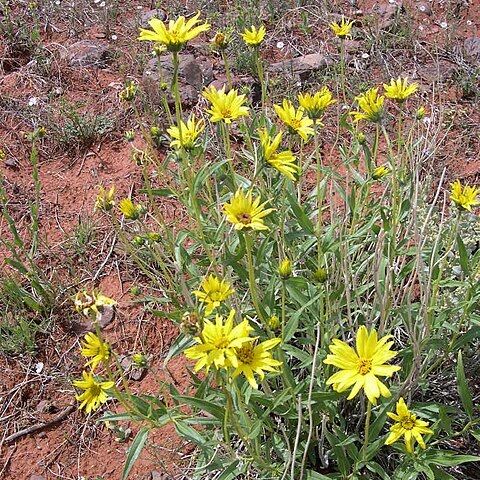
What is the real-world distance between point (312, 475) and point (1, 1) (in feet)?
14.0

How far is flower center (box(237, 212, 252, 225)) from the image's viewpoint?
1610mm

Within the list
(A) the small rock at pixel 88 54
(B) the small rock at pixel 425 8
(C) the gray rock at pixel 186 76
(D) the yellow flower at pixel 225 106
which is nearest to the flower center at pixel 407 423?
(D) the yellow flower at pixel 225 106

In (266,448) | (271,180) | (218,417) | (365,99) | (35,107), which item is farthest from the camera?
(35,107)

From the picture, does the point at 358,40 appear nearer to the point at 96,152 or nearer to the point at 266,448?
the point at 96,152

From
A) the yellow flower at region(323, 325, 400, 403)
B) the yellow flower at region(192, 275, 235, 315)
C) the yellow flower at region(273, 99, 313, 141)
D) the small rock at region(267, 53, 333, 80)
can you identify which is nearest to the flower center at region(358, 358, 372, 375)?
the yellow flower at region(323, 325, 400, 403)

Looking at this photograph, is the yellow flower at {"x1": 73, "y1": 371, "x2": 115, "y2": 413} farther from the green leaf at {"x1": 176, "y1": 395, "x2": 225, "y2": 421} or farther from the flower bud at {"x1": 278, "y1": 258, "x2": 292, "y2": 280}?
the flower bud at {"x1": 278, "y1": 258, "x2": 292, "y2": 280}

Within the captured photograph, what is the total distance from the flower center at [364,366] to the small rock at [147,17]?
3.52m

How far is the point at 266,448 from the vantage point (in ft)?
6.37

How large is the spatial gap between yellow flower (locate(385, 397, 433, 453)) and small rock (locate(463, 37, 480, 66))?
323 centimetres

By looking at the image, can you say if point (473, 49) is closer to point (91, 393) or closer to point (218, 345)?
point (218, 345)

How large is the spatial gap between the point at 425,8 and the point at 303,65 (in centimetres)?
132

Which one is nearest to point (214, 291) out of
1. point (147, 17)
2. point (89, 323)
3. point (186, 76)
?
point (89, 323)

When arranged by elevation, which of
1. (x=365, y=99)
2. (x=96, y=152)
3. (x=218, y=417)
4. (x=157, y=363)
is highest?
(x=365, y=99)

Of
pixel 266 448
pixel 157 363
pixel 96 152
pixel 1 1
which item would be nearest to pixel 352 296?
pixel 266 448
